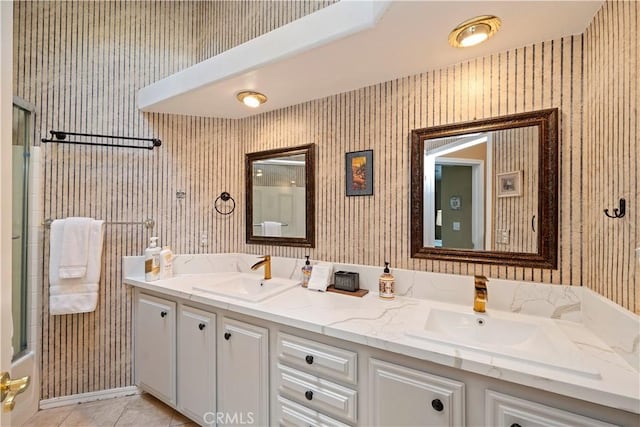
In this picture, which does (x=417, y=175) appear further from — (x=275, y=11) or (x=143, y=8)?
(x=143, y=8)

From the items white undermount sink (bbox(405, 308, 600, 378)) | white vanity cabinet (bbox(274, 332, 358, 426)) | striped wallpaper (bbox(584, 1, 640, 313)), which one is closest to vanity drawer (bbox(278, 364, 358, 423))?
white vanity cabinet (bbox(274, 332, 358, 426))

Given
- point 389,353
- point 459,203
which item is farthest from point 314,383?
point 459,203

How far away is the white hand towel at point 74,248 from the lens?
76.6 inches

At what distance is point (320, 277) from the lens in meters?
1.83

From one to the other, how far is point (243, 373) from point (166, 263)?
1057 millimetres

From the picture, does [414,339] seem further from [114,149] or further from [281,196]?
[114,149]

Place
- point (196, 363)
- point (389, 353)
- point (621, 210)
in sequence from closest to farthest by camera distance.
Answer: point (621, 210), point (389, 353), point (196, 363)

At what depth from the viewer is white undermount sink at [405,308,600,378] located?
94 centimetres

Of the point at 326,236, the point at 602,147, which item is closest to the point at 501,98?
the point at 602,147

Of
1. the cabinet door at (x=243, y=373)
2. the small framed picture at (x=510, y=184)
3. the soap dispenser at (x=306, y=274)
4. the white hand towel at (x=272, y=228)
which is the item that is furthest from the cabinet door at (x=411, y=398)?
the white hand towel at (x=272, y=228)

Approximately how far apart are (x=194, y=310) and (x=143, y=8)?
2370 mm

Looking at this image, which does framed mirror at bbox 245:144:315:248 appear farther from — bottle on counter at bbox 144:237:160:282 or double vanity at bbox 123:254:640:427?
bottle on counter at bbox 144:237:160:282

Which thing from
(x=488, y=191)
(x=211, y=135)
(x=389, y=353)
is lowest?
(x=389, y=353)

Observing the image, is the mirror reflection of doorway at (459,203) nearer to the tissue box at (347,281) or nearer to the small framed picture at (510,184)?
the small framed picture at (510,184)
